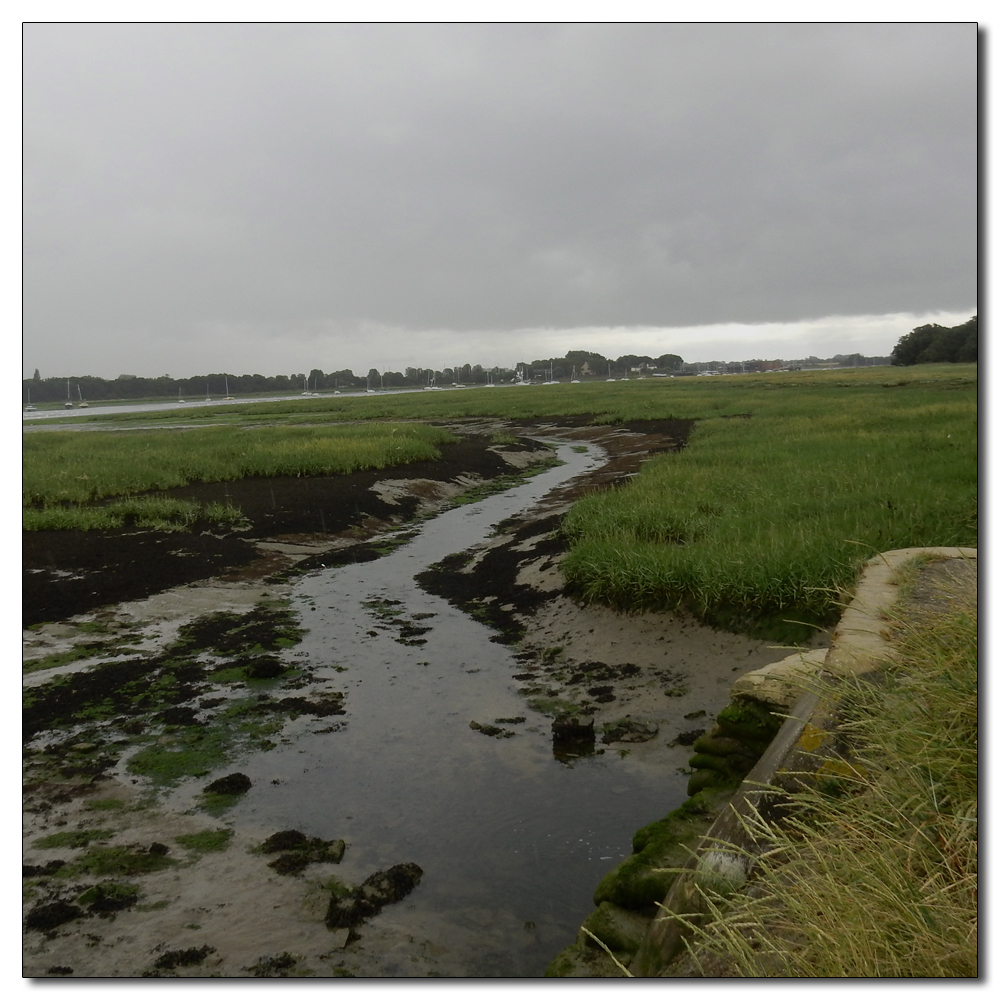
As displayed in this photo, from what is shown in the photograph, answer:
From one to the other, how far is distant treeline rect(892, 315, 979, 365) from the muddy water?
4472 millimetres

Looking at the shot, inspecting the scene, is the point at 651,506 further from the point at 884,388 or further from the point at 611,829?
the point at 884,388

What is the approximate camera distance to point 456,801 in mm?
6602

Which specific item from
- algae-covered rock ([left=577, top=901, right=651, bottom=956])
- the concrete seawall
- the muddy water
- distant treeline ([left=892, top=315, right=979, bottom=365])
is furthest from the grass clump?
distant treeline ([left=892, top=315, right=979, bottom=365])

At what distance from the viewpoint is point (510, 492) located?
25234mm

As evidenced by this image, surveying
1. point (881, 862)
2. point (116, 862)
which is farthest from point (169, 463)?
point (881, 862)

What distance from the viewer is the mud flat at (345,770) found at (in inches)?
195

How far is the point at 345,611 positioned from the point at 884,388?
96.2 ft

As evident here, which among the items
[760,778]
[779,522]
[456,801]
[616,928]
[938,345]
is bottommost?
[456,801]

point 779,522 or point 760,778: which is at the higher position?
point 779,522

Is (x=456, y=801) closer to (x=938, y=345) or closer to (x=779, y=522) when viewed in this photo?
(x=938, y=345)

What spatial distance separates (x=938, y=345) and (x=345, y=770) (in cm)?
705

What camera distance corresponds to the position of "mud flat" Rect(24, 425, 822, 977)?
4.96 metres

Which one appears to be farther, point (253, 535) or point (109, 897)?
point (253, 535)

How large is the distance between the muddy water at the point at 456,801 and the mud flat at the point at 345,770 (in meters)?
0.02
